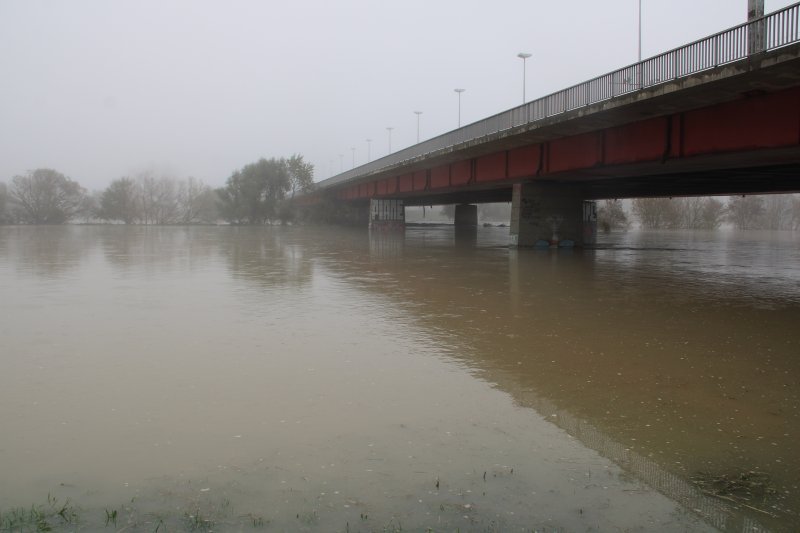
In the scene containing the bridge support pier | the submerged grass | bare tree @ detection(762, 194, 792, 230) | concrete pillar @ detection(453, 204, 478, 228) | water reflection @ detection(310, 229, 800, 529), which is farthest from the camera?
bare tree @ detection(762, 194, 792, 230)

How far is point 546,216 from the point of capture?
116 ft

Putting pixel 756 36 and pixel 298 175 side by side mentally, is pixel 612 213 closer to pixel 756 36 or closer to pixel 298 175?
pixel 298 175

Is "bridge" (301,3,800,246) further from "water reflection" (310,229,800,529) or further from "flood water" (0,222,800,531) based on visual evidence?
"flood water" (0,222,800,531)

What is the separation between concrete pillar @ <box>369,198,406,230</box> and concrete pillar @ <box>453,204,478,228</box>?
1328 cm

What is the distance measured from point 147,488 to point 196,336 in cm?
519

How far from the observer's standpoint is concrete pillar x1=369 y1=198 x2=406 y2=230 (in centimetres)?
6531

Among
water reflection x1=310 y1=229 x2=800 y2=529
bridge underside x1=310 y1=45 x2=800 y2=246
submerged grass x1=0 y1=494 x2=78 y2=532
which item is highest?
bridge underside x1=310 y1=45 x2=800 y2=246

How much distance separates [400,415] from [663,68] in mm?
19145

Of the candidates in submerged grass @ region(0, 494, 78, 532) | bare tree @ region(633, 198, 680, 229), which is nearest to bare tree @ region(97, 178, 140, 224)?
bare tree @ region(633, 198, 680, 229)

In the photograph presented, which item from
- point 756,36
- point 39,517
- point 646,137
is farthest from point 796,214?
point 39,517

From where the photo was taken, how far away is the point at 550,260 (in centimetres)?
2581

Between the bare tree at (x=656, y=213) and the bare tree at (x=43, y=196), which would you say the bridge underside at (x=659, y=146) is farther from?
the bare tree at (x=43, y=196)

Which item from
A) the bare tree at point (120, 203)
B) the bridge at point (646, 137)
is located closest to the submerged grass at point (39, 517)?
the bridge at point (646, 137)

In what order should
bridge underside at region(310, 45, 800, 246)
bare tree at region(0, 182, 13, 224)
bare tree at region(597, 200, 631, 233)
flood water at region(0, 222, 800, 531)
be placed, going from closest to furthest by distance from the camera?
1. flood water at region(0, 222, 800, 531)
2. bridge underside at region(310, 45, 800, 246)
3. bare tree at region(597, 200, 631, 233)
4. bare tree at region(0, 182, 13, 224)
